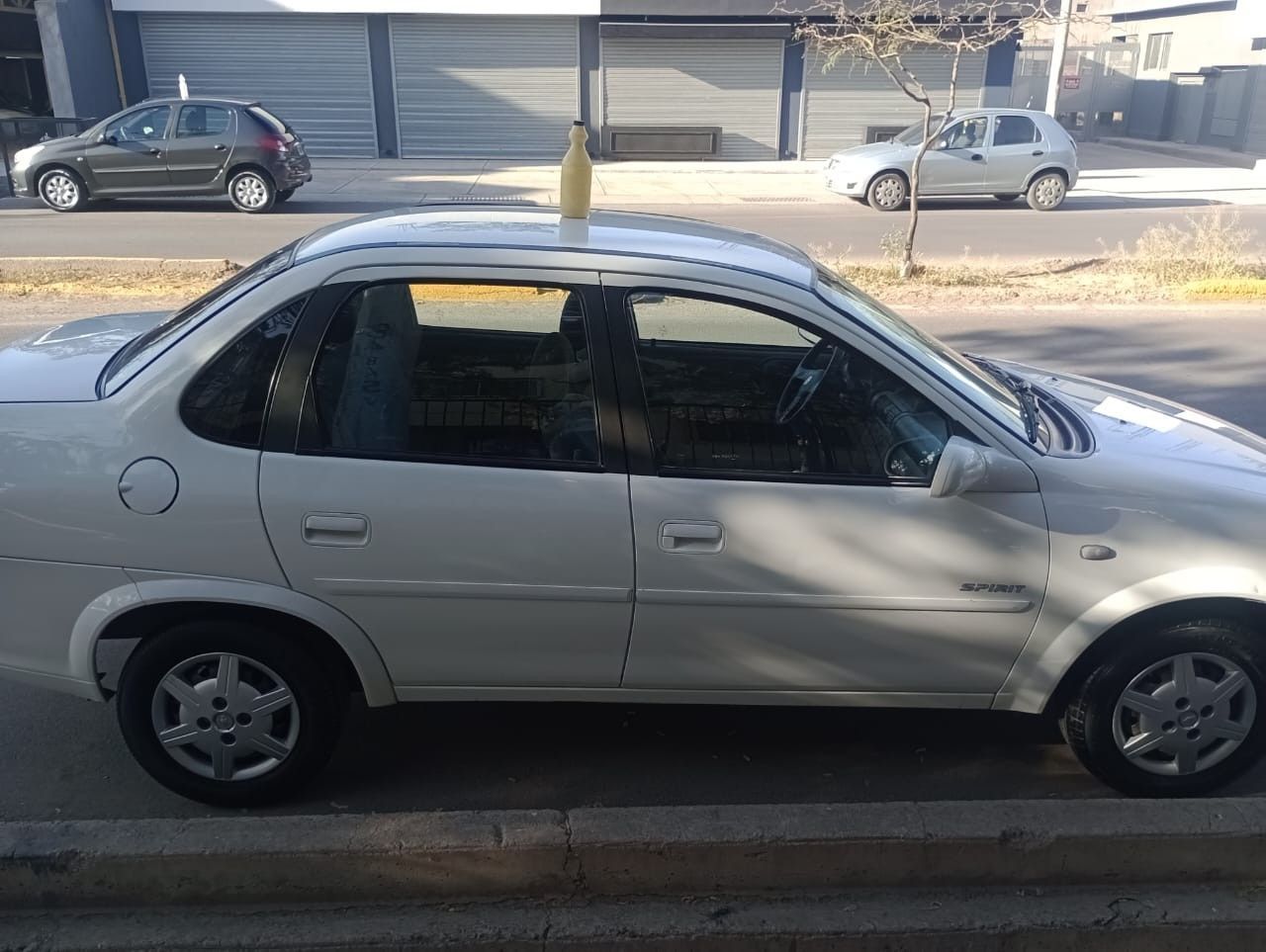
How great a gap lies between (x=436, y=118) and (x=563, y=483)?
90.8ft

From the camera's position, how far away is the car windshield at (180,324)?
10.5 ft

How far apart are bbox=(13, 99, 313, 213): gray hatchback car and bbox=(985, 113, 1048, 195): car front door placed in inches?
480

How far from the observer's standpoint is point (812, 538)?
10.0 feet

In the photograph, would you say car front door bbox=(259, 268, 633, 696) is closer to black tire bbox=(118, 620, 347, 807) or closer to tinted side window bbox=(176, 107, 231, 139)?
black tire bbox=(118, 620, 347, 807)

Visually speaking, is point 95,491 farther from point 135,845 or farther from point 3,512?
point 135,845

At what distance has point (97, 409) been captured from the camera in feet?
10.1

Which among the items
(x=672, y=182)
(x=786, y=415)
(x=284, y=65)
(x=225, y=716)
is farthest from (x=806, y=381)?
(x=284, y=65)

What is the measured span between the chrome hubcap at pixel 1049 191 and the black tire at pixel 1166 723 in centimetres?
1787

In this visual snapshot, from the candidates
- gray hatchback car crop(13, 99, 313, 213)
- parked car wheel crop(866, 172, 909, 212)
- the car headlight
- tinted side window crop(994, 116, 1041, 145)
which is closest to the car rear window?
gray hatchback car crop(13, 99, 313, 213)

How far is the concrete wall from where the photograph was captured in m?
25.6

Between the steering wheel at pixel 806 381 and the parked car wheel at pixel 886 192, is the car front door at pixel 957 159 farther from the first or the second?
the steering wheel at pixel 806 381

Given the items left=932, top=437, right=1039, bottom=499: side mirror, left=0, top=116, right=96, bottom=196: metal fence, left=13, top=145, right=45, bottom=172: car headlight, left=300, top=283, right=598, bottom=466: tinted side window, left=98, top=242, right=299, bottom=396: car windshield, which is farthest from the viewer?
left=0, top=116, right=96, bottom=196: metal fence

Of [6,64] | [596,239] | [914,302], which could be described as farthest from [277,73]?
[596,239]

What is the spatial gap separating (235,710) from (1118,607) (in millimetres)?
2587
